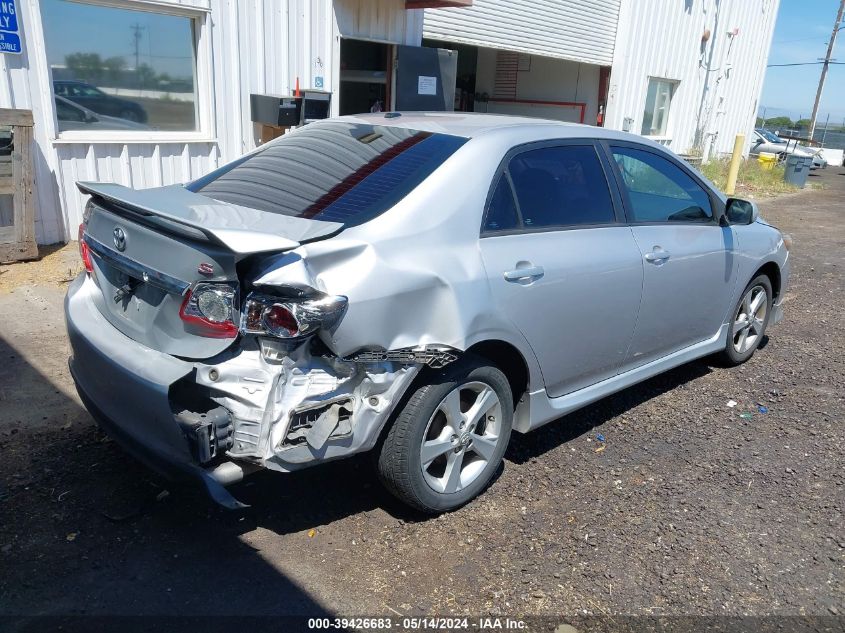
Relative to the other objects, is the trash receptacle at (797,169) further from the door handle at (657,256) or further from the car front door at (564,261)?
the car front door at (564,261)

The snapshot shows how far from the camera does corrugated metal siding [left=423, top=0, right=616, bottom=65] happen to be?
38.4ft

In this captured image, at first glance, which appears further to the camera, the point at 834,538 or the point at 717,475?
the point at 717,475

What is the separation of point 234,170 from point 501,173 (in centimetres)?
142

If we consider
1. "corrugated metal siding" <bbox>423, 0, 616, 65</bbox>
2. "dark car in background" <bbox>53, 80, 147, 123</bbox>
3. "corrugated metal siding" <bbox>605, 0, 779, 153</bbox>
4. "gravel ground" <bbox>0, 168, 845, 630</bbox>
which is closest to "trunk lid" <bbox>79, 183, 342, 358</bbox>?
"gravel ground" <bbox>0, 168, 845, 630</bbox>

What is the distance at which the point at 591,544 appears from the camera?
322cm

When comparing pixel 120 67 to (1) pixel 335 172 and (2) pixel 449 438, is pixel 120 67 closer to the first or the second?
(1) pixel 335 172

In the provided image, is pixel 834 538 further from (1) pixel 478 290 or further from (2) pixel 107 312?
(2) pixel 107 312

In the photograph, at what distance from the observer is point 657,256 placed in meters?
4.07

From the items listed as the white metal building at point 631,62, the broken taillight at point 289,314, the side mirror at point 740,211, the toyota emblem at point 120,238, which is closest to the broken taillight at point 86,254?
the toyota emblem at point 120,238

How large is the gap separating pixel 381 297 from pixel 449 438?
0.82 meters

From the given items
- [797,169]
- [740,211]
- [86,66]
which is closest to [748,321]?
[740,211]

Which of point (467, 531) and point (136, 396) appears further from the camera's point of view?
point (467, 531)

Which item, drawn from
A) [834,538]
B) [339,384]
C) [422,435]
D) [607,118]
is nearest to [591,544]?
[422,435]

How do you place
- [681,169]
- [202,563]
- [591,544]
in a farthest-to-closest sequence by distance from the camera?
[681,169] < [591,544] < [202,563]
